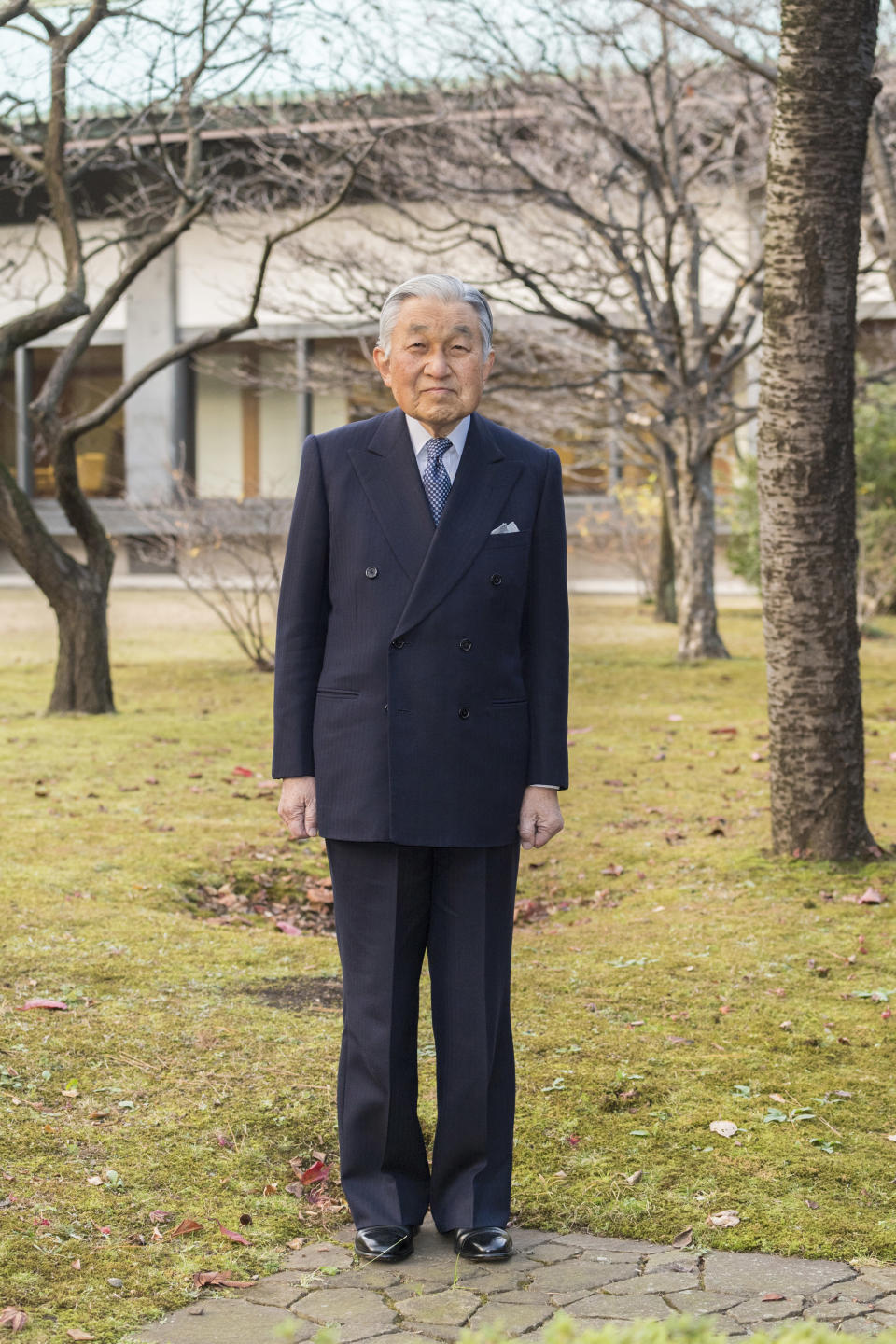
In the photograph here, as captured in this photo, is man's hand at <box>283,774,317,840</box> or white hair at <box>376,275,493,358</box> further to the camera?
man's hand at <box>283,774,317,840</box>

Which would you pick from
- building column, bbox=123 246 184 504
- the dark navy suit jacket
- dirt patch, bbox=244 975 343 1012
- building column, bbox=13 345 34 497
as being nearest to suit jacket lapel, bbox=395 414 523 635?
the dark navy suit jacket

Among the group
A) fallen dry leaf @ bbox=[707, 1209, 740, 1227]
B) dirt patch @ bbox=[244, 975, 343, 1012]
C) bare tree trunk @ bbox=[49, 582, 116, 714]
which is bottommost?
dirt patch @ bbox=[244, 975, 343, 1012]

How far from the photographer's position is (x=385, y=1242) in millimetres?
3264

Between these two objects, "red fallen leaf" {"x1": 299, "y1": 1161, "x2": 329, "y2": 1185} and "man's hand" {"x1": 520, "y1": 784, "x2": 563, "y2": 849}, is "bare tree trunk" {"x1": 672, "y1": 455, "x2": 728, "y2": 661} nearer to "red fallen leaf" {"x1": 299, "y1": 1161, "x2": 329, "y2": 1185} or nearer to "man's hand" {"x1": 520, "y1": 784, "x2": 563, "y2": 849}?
"red fallen leaf" {"x1": 299, "y1": 1161, "x2": 329, "y2": 1185}

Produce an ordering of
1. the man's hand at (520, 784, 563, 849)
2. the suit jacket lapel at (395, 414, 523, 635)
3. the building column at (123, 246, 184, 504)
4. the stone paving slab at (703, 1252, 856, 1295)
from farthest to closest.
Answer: the building column at (123, 246, 184, 504)
the man's hand at (520, 784, 563, 849)
the suit jacket lapel at (395, 414, 523, 635)
the stone paving slab at (703, 1252, 856, 1295)

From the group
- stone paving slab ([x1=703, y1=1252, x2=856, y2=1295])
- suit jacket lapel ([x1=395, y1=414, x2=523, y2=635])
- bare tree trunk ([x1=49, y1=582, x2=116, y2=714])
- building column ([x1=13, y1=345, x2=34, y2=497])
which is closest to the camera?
stone paving slab ([x1=703, y1=1252, x2=856, y2=1295])

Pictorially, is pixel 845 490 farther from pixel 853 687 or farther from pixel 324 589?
pixel 324 589

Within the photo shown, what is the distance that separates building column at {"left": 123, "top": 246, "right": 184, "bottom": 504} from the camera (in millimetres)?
25781

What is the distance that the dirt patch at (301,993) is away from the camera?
509 centimetres

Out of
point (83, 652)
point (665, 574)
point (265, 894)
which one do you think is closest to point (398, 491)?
point (265, 894)

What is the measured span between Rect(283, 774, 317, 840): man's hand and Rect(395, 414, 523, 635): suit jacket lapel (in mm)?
420

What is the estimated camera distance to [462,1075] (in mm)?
3291

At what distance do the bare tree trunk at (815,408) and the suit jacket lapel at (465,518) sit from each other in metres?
3.32

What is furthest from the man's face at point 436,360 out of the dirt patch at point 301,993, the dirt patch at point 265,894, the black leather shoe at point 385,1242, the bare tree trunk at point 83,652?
the bare tree trunk at point 83,652
